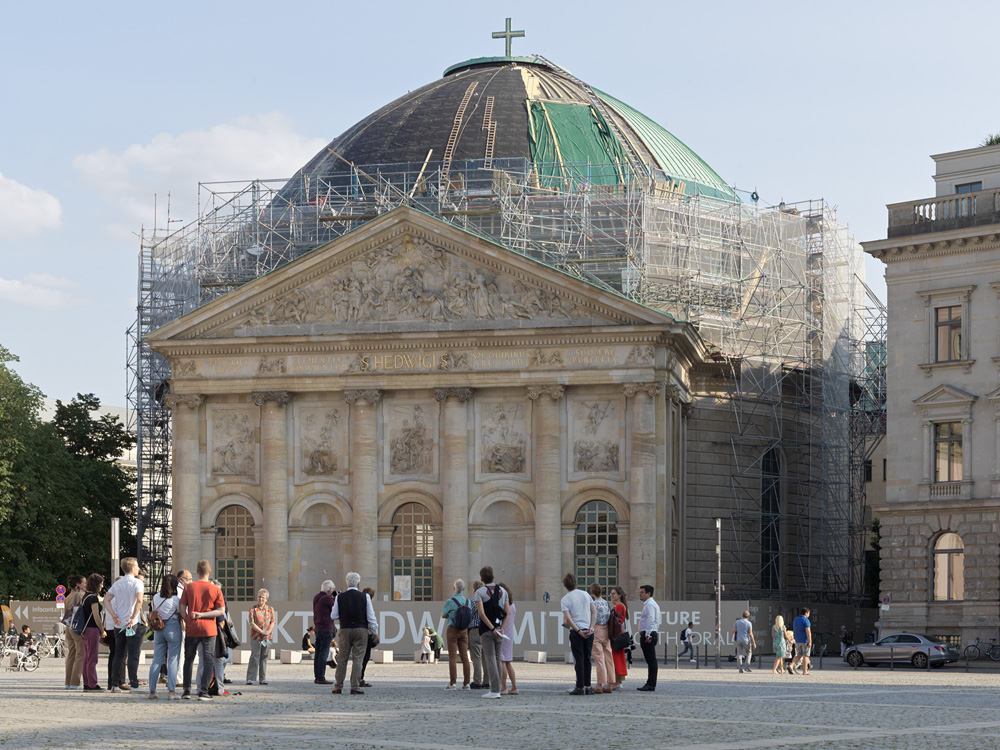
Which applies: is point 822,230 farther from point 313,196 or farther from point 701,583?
point 313,196

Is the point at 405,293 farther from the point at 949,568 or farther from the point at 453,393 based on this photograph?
the point at 949,568

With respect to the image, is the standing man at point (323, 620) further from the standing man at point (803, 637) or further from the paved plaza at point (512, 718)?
the standing man at point (803, 637)

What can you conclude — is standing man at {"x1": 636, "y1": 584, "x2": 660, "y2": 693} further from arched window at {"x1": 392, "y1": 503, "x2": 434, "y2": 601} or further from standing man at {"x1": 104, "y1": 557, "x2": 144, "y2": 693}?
arched window at {"x1": 392, "y1": 503, "x2": 434, "y2": 601}

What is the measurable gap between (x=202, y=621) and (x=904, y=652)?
95.9ft

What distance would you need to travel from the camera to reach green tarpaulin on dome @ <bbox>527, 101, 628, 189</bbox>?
73.3 metres

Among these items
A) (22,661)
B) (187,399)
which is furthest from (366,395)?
(22,661)

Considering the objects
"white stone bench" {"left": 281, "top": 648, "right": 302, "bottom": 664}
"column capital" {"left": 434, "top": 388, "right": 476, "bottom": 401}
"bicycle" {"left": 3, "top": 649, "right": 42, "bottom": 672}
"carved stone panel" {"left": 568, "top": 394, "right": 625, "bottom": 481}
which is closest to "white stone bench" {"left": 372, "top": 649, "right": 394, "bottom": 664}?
"white stone bench" {"left": 281, "top": 648, "right": 302, "bottom": 664}

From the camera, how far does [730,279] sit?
67938 millimetres

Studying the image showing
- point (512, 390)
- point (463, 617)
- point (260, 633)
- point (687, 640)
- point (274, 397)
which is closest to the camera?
point (463, 617)

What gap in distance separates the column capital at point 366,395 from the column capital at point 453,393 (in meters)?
2.29

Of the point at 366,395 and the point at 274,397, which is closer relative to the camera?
the point at 366,395

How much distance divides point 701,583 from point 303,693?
39.0m

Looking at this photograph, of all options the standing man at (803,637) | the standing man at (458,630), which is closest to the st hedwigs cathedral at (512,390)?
the standing man at (803,637)

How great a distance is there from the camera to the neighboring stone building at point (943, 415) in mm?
51875
